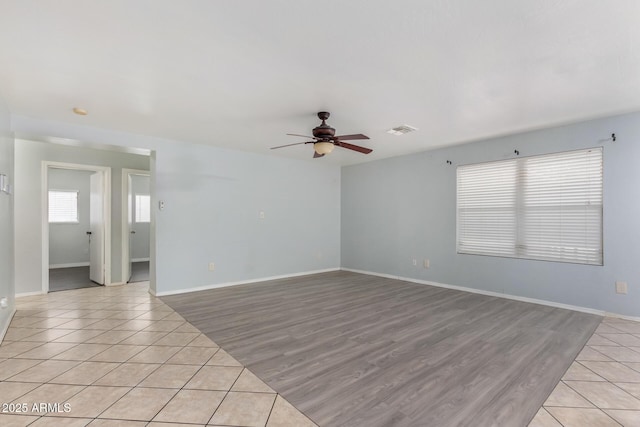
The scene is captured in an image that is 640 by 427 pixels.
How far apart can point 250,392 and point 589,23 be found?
317 cm

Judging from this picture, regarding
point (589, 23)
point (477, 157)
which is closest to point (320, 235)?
point (477, 157)

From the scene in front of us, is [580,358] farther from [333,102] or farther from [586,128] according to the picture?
[333,102]

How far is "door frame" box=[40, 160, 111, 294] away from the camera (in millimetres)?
4535

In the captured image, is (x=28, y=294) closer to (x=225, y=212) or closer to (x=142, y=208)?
(x=225, y=212)

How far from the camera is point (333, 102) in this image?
10.0 feet

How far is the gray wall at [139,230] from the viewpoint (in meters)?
7.96

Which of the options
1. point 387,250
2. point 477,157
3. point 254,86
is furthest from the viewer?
point 387,250

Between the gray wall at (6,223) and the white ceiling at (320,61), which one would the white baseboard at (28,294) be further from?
the white ceiling at (320,61)

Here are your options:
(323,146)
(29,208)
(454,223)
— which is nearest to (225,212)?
(323,146)

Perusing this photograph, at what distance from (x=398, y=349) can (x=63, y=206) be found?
330 inches

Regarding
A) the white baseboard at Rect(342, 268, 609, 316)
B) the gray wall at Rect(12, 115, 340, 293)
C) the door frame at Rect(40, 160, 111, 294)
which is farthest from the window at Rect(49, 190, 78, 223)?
the white baseboard at Rect(342, 268, 609, 316)

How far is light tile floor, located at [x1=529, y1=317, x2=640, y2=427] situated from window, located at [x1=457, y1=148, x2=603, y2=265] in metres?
1.31

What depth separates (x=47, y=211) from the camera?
4.56 meters

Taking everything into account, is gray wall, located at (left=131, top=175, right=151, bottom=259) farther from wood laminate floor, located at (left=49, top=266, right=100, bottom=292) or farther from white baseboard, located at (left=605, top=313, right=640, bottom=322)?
white baseboard, located at (left=605, top=313, right=640, bottom=322)
